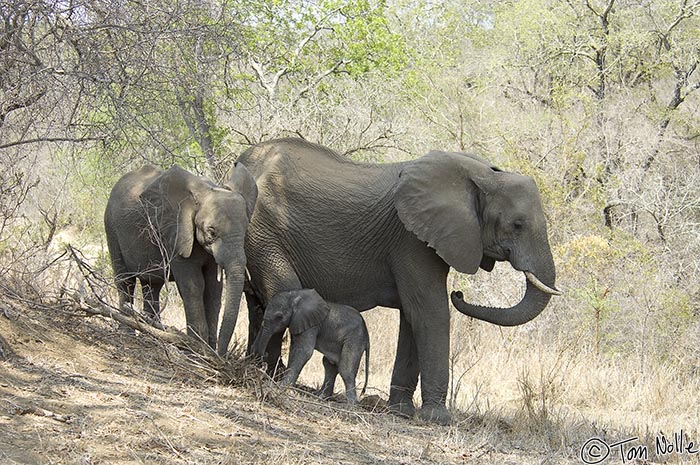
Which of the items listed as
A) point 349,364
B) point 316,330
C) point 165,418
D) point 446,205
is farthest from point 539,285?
point 165,418

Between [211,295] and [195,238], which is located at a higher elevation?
[195,238]

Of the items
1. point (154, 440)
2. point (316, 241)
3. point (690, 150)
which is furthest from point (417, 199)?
point (690, 150)

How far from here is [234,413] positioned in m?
6.47

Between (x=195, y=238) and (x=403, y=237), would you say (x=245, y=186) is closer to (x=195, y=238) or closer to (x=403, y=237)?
(x=195, y=238)

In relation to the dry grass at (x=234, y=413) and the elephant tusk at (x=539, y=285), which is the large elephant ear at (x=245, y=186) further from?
the elephant tusk at (x=539, y=285)

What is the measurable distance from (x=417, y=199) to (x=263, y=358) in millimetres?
→ 1982

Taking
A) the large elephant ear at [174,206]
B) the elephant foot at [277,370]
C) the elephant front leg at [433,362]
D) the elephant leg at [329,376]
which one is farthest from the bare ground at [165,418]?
the large elephant ear at [174,206]

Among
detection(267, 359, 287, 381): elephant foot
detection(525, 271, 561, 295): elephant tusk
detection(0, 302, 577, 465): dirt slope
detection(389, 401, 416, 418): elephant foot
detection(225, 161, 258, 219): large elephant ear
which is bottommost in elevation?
detection(0, 302, 577, 465): dirt slope

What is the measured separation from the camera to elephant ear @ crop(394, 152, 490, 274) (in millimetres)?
8305

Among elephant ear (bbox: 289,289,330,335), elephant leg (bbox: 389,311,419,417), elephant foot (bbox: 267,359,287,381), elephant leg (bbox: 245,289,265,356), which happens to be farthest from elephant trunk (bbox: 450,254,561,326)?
elephant leg (bbox: 245,289,265,356)

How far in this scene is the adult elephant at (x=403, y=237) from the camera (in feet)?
27.3

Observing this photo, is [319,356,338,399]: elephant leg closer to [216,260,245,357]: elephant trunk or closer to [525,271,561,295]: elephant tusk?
[216,260,245,357]: elephant trunk

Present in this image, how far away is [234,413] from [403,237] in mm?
2769

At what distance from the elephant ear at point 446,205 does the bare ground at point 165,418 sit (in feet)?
4.73
